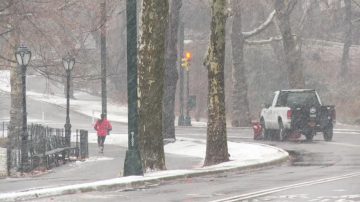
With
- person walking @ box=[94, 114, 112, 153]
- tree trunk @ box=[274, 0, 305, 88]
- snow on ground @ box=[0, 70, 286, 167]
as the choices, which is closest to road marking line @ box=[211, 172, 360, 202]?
snow on ground @ box=[0, 70, 286, 167]

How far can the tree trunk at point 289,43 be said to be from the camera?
158 feet

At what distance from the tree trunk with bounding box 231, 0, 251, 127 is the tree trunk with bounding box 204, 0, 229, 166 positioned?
95.7 ft

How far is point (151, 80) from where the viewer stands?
2066 cm

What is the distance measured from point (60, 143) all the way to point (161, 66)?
12.4m

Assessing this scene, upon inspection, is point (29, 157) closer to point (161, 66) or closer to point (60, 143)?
point (60, 143)

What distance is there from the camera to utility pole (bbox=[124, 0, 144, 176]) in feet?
60.5

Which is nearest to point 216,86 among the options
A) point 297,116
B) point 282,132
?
point 297,116

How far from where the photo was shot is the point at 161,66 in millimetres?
20844

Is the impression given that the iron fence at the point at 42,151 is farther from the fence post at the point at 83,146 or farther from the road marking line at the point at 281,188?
the road marking line at the point at 281,188

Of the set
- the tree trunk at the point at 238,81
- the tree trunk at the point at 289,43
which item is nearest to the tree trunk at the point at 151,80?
the tree trunk at the point at 289,43

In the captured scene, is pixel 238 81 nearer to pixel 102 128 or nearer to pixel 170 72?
pixel 170 72

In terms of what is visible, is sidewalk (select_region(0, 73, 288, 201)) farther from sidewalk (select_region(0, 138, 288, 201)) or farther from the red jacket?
the red jacket

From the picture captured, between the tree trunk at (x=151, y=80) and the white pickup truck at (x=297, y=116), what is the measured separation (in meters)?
12.9

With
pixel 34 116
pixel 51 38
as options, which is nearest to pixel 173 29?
pixel 51 38
